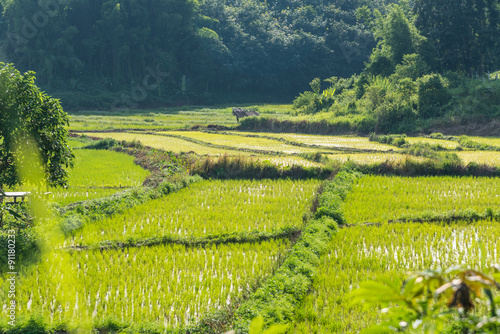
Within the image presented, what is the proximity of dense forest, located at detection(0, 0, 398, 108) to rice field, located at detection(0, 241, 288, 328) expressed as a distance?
34.7m

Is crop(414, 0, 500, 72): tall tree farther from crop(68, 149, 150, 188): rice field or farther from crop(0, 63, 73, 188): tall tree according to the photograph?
crop(0, 63, 73, 188): tall tree

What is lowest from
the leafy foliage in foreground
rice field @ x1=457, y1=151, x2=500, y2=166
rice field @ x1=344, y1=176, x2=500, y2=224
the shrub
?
rice field @ x1=344, y1=176, x2=500, y2=224

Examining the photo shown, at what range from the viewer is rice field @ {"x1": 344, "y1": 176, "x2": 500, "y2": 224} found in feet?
27.8

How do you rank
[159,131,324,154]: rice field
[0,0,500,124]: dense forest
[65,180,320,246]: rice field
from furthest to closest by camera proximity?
[0,0,500,124]: dense forest
[159,131,324,154]: rice field
[65,180,320,246]: rice field

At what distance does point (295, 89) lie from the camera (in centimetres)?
5103

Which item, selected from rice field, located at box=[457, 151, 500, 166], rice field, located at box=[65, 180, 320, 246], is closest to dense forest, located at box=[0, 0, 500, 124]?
rice field, located at box=[457, 151, 500, 166]

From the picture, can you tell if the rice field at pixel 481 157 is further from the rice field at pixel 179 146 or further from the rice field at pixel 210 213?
the rice field at pixel 179 146

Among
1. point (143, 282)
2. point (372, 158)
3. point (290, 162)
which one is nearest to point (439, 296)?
point (143, 282)

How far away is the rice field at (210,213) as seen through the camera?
7367 mm

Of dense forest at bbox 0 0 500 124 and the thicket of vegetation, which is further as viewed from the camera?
dense forest at bbox 0 0 500 124

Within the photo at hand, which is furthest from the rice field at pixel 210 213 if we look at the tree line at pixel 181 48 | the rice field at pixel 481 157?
the tree line at pixel 181 48

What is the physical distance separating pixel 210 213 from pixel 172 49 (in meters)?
39.1

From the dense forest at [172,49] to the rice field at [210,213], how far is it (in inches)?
1239

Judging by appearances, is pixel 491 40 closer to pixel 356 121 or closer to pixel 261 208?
pixel 356 121
